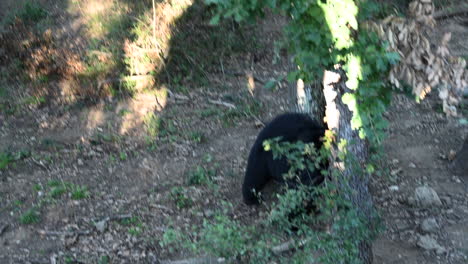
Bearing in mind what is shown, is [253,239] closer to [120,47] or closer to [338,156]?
[338,156]

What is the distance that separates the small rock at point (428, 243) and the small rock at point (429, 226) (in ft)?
0.45

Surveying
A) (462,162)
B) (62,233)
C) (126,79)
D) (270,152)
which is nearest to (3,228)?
Answer: (62,233)

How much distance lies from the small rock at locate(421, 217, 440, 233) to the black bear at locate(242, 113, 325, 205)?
123cm

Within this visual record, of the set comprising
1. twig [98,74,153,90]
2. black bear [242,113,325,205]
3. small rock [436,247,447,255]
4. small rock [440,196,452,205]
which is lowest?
small rock [436,247,447,255]

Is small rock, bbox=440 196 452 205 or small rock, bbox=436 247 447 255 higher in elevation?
small rock, bbox=440 196 452 205

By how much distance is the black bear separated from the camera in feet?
21.2

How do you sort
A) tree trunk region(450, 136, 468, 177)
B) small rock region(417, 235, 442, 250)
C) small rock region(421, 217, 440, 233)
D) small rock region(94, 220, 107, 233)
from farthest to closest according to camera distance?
tree trunk region(450, 136, 468, 177) < small rock region(94, 220, 107, 233) < small rock region(421, 217, 440, 233) < small rock region(417, 235, 442, 250)

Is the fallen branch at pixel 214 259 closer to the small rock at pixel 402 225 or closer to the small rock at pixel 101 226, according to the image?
the small rock at pixel 101 226

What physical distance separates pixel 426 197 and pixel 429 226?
0.44m

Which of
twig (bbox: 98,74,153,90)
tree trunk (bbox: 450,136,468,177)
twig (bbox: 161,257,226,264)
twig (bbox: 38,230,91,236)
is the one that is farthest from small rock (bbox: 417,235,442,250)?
twig (bbox: 98,74,153,90)

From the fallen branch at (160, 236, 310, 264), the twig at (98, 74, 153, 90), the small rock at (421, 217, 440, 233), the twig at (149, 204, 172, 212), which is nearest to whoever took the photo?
the fallen branch at (160, 236, 310, 264)

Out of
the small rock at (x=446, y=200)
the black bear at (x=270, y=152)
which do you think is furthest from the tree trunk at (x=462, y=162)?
the black bear at (x=270, y=152)

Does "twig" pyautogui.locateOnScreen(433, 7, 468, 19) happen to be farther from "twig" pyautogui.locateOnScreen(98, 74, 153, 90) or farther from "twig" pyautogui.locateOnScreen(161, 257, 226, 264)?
"twig" pyautogui.locateOnScreen(161, 257, 226, 264)

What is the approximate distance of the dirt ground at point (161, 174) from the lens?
6.58 metres
